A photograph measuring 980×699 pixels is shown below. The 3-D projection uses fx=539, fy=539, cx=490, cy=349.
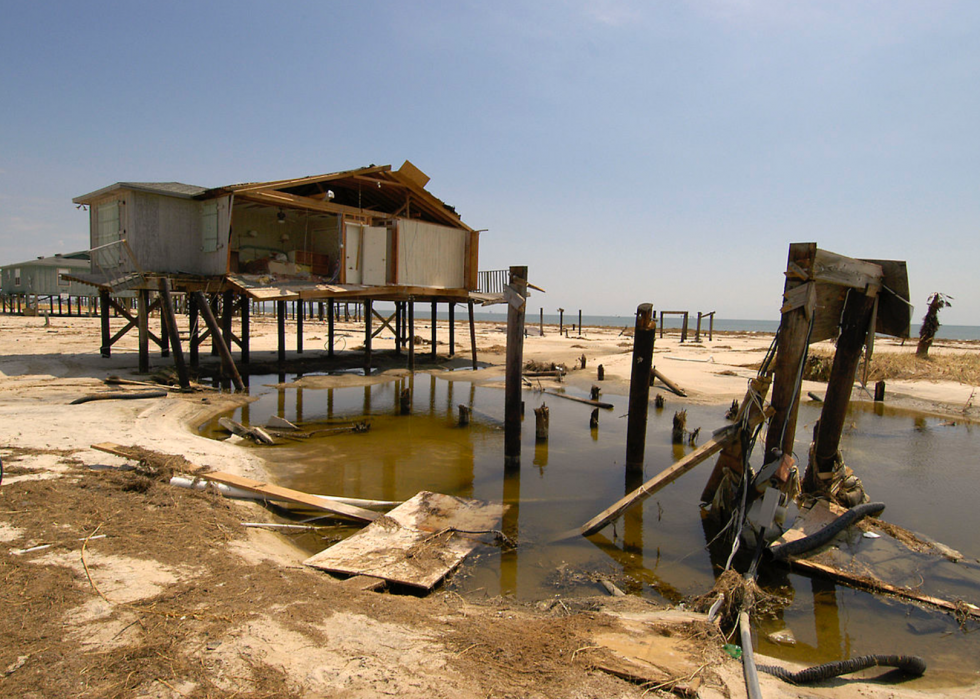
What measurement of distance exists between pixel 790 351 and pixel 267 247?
2115 centimetres

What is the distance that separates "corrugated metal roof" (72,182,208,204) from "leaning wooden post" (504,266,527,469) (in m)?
13.6

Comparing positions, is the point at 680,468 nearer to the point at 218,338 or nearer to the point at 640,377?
the point at 640,377

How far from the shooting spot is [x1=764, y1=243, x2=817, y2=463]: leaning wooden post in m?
6.45

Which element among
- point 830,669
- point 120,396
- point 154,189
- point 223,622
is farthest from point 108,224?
point 830,669

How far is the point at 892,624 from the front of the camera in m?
5.66

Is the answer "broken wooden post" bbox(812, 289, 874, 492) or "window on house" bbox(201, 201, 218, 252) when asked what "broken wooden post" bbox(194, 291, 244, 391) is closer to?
"window on house" bbox(201, 201, 218, 252)

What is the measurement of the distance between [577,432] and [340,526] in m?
7.97

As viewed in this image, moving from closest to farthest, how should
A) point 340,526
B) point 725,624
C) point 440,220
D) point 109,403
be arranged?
point 725,624 → point 340,526 → point 109,403 → point 440,220

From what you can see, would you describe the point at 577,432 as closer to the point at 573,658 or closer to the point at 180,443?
the point at 180,443

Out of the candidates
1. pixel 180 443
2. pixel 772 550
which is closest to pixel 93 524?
pixel 180 443

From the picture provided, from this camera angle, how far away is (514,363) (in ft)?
34.7

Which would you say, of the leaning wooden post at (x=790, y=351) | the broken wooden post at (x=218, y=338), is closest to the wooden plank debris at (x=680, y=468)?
the leaning wooden post at (x=790, y=351)

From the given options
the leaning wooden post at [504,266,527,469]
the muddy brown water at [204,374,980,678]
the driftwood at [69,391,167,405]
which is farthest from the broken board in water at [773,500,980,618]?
the driftwood at [69,391,167,405]

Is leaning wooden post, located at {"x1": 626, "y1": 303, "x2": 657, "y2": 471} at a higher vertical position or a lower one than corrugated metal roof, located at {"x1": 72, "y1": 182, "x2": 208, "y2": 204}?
lower
